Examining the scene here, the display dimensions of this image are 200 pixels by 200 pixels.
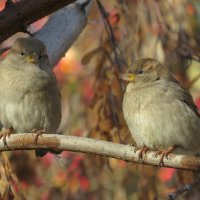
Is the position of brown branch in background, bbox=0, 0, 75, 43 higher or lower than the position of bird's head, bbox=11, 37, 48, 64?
higher

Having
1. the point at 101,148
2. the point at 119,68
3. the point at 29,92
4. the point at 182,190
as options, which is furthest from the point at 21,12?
the point at 182,190

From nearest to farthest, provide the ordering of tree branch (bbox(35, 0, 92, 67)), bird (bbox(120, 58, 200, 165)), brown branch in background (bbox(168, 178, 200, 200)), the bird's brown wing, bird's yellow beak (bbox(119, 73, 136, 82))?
brown branch in background (bbox(168, 178, 200, 200)), bird (bbox(120, 58, 200, 165)), the bird's brown wing, bird's yellow beak (bbox(119, 73, 136, 82)), tree branch (bbox(35, 0, 92, 67))

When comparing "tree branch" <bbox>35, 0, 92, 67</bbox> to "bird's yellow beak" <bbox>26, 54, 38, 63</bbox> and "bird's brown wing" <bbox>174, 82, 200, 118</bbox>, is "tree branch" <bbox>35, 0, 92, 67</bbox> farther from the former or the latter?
"bird's brown wing" <bbox>174, 82, 200, 118</bbox>

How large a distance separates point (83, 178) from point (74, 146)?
2.77 meters

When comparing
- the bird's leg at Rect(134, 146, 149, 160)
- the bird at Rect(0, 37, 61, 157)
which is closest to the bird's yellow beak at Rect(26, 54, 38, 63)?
the bird at Rect(0, 37, 61, 157)

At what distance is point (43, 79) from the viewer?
17.1ft

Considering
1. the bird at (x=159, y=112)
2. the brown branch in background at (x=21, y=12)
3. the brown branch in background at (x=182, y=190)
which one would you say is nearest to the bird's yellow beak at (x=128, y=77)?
the bird at (x=159, y=112)

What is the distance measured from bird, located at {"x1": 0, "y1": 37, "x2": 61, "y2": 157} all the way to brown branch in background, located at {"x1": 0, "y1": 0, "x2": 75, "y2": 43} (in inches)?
38.8

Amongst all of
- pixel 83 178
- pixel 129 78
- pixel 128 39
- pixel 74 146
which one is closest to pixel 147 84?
pixel 129 78

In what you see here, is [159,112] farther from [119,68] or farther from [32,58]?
[32,58]

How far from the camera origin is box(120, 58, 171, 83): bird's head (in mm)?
5215

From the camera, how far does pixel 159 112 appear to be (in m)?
4.88

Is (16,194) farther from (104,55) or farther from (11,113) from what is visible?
(104,55)

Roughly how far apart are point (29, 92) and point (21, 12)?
3.85 ft
